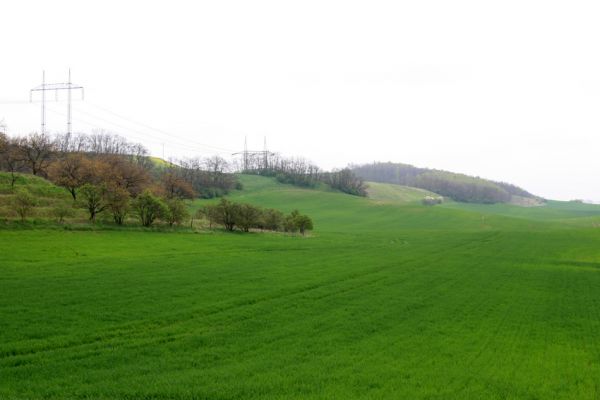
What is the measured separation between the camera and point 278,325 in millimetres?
20312


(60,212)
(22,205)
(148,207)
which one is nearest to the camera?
(22,205)

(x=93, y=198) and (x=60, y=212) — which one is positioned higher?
(x=93, y=198)

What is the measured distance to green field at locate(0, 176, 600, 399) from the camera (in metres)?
13.7

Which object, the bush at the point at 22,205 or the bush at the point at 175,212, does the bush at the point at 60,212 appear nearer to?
the bush at the point at 22,205

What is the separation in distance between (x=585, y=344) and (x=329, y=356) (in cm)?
1225

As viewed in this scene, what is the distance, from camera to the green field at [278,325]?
540 inches

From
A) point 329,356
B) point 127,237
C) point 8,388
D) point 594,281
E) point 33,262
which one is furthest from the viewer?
point 127,237

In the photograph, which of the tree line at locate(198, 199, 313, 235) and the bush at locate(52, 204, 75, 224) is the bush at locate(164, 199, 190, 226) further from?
the bush at locate(52, 204, 75, 224)

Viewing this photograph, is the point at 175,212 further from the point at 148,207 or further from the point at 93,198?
the point at 93,198

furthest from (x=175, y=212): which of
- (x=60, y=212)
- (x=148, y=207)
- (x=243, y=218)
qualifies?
(x=60, y=212)

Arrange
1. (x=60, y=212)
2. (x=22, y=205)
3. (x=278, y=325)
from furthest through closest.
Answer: (x=60, y=212) < (x=22, y=205) < (x=278, y=325)

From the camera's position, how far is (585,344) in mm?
20125

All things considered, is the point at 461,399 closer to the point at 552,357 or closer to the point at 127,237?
the point at 552,357

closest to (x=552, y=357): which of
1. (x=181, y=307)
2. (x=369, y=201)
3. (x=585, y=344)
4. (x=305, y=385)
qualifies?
(x=585, y=344)
